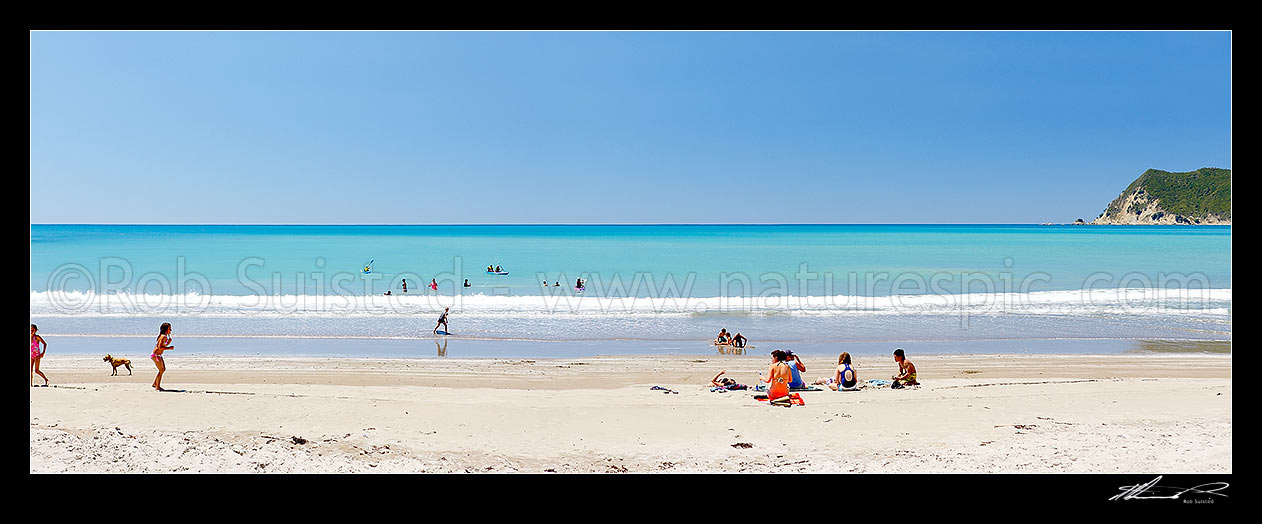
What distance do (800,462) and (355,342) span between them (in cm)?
1278

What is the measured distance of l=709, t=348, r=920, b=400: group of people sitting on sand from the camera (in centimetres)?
906

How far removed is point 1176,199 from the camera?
509 ft

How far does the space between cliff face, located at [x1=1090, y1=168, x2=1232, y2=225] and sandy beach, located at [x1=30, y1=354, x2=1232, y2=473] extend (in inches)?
7176

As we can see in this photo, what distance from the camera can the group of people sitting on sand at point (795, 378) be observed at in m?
9.06

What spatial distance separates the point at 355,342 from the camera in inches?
619

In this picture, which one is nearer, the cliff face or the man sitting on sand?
the man sitting on sand

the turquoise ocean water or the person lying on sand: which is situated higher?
the turquoise ocean water
